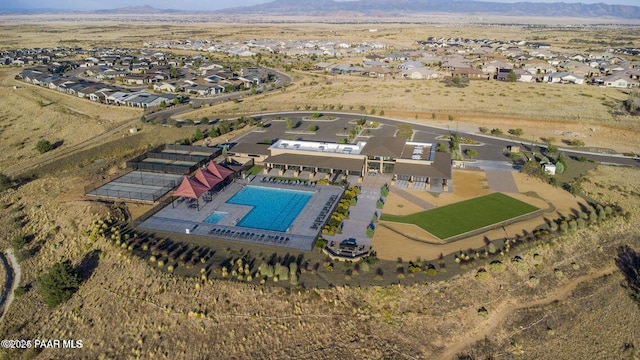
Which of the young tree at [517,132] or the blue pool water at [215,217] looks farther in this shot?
the young tree at [517,132]

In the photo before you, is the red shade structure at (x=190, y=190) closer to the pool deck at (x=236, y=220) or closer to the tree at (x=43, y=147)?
the pool deck at (x=236, y=220)

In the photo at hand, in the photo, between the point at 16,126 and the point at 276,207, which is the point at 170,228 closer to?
the point at 276,207

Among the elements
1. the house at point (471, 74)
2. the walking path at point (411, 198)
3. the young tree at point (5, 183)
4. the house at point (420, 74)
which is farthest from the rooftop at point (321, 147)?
the house at point (471, 74)

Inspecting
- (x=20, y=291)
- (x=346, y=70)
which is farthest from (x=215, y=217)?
(x=346, y=70)

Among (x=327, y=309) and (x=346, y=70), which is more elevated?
(x=346, y=70)

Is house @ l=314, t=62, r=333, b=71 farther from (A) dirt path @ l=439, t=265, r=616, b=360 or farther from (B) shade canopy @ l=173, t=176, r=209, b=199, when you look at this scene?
(A) dirt path @ l=439, t=265, r=616, b=360

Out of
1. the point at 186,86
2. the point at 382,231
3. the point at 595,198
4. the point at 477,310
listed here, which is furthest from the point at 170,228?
the point at 186,86

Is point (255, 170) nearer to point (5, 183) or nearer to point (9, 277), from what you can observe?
point (9, 277)
